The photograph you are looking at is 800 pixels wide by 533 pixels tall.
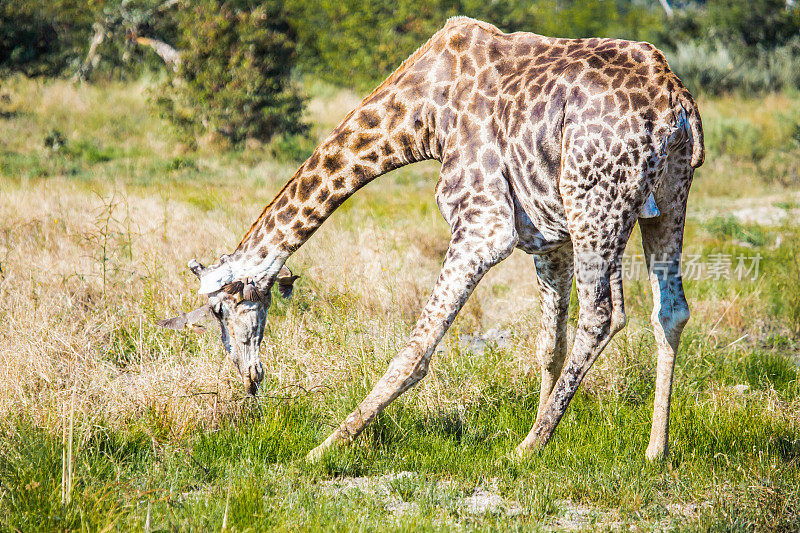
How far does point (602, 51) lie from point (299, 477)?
3.10 metres

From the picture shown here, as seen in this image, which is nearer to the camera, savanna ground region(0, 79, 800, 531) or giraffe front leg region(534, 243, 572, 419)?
savanna ground region(0, 79, 800, 531)

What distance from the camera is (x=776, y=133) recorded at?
16.3m

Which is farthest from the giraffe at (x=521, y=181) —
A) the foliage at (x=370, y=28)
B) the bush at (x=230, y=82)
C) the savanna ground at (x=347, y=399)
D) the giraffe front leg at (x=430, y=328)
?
the foliage at (x=370, y=28)

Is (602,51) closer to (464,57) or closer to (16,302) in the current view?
(464,57)

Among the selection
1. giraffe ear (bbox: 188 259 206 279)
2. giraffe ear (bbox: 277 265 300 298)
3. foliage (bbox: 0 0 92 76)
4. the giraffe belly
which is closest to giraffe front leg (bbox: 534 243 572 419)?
the giraffe belly

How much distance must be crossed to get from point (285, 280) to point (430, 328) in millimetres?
1126

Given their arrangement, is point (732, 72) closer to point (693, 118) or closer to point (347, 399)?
point (693, 118)

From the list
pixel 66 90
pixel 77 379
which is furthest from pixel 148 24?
pixel 77 379

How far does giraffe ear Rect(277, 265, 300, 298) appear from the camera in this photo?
5.09 meters

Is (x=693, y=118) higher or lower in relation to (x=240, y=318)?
higher

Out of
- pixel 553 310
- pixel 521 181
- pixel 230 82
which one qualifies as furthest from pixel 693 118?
pixel 230 82

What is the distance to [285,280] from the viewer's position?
16.9 feet

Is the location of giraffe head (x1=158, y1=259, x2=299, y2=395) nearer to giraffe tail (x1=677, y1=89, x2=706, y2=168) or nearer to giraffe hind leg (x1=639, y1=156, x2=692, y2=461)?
giraffe hind leg (x1=639, y1=156, x2=692, y2=461)

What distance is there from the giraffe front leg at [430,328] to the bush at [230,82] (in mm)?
10418
